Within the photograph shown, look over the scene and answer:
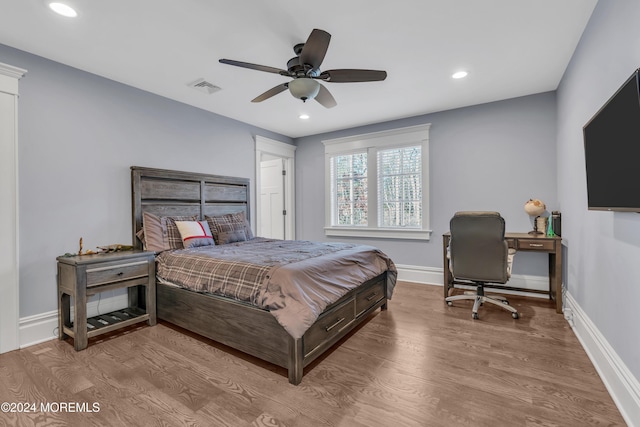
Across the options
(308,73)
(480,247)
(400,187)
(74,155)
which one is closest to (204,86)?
(74,155)

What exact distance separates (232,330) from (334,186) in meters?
Result: 3.44

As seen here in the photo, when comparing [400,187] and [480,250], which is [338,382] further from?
[400,187]

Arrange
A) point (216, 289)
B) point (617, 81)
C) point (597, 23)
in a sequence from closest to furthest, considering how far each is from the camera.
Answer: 1. point (617, 81)
2. point (597, 23)
3. point (216, 289)

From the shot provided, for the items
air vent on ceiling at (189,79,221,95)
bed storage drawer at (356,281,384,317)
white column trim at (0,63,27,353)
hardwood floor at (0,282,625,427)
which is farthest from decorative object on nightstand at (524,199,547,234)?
white column trim at (0,63,27,353)

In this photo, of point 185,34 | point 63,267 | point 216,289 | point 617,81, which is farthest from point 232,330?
point 617,81

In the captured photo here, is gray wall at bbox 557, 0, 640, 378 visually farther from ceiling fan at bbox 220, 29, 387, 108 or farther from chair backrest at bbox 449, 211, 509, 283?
ceiling fan at bbox 220, 29, 387, 108

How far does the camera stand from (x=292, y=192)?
5.61m

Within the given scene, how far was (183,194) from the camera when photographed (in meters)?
3.69

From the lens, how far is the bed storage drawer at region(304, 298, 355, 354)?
2045mm

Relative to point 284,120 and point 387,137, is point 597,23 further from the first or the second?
point 284,120

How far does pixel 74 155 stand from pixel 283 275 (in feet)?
7.93

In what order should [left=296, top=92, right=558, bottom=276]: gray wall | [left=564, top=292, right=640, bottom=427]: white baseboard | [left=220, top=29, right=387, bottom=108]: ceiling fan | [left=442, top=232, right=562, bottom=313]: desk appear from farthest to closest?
1. [left=296, top=92, right=558, bottom=276]: gray wall
2. [left=442, top=232, right=562, bottom=313]: desk
3. [left=220, top=29, right=387, bottom=108]: ceiling fan
4. [left=564, top=292, right=640, bottom=427]: white baseboard

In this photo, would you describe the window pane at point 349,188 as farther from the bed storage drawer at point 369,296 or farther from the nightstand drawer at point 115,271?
the nightstand drawer at point 115,271

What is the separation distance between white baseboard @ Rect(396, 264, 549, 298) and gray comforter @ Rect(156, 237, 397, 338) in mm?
1491
